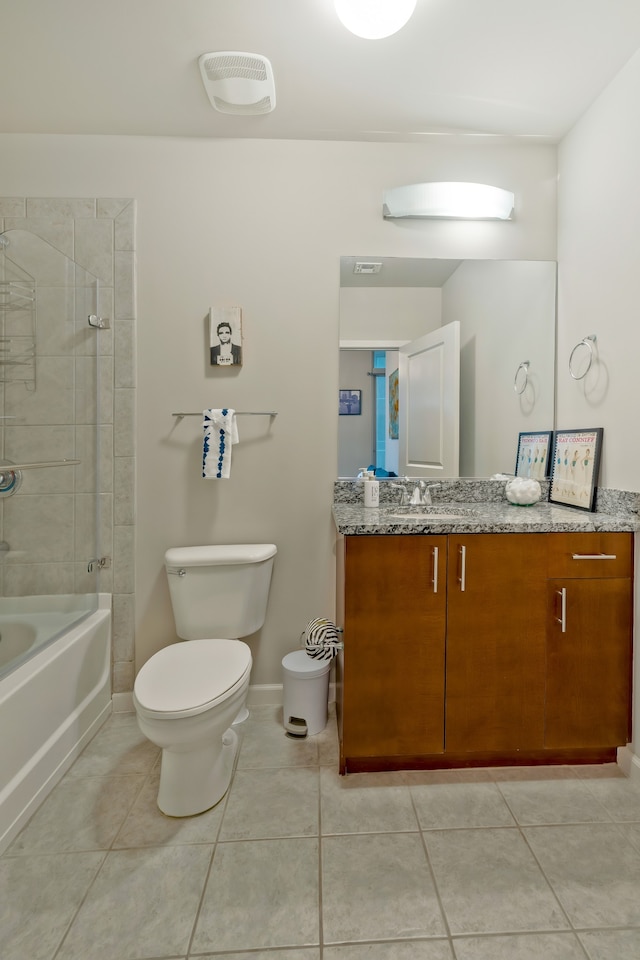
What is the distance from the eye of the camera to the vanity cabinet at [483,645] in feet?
5.11

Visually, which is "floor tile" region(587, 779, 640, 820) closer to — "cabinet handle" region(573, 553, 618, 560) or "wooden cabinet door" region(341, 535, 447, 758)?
"wooden cabinet door" region(341, 535, 447, 758)

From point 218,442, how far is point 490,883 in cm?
166

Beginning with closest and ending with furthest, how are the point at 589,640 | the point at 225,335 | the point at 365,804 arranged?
the point at 365,804
the point at 589,640
the point at 225,335

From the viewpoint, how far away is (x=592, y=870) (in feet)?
4.10

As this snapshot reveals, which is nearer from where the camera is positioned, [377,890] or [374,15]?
[377,890]

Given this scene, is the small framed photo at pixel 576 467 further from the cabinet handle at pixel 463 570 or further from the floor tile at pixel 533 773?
the floor tile at pixel 533 773

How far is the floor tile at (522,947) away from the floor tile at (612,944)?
0.02 metres

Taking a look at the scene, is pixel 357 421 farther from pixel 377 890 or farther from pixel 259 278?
pixel 377 890

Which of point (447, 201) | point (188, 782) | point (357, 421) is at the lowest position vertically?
point (188, 782)

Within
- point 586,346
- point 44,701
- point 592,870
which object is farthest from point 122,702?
point 586,346

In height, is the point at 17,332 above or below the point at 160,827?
above

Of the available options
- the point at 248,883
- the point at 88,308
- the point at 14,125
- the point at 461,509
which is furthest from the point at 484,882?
the point at 14,125

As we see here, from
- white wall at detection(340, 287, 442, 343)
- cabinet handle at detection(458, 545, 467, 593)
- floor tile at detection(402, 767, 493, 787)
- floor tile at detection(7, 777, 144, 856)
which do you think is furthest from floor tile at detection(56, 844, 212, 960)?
white wall at detection(340, 287, 442, 343)

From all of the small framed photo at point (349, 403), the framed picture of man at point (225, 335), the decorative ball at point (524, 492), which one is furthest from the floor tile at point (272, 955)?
the framed picture of man at point (225, 335)
